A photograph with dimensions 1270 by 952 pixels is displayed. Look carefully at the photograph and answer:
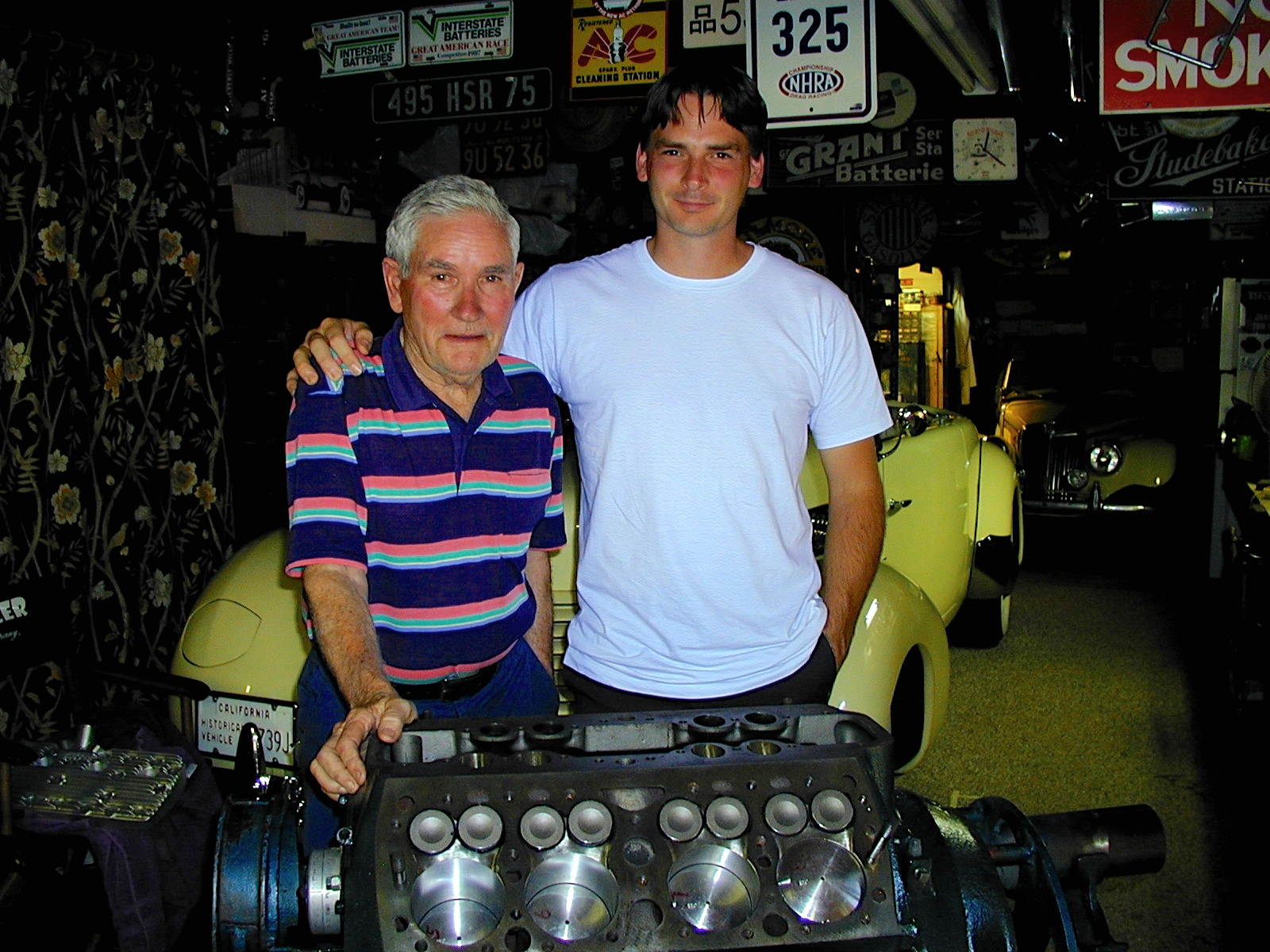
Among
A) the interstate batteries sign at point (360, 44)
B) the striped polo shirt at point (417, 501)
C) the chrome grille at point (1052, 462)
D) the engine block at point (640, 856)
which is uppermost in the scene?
the interstate batteries sign at point (360, 44)

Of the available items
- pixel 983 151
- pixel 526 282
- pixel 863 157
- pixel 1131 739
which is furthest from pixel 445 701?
pixel 983 151

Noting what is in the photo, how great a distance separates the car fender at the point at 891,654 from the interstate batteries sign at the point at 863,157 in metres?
4.68

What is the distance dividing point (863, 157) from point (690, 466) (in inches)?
243

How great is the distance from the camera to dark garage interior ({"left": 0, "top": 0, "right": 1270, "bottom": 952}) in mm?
3773

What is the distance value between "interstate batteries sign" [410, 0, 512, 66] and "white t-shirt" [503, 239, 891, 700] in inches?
159

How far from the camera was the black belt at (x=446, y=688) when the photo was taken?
6.86 feet

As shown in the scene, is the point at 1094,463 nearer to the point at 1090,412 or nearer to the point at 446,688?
the point at 1090,412

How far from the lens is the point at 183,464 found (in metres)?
5.05

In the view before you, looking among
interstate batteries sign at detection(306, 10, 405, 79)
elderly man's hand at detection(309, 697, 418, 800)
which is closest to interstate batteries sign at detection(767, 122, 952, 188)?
interstate batteries sign at detection(306, 10, 405, 79)

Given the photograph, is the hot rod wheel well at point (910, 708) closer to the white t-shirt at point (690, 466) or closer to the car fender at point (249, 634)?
the white t-shirt at point (690, 466)

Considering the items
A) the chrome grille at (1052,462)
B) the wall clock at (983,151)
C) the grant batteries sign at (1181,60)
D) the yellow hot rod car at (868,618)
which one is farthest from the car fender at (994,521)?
the chrome grille at (1052,462)

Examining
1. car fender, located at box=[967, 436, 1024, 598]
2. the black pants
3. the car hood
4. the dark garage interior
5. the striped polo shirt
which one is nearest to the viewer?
the striped polo shirt

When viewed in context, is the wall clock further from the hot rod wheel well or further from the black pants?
the black pants

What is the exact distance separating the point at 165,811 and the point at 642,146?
5.64 ft
